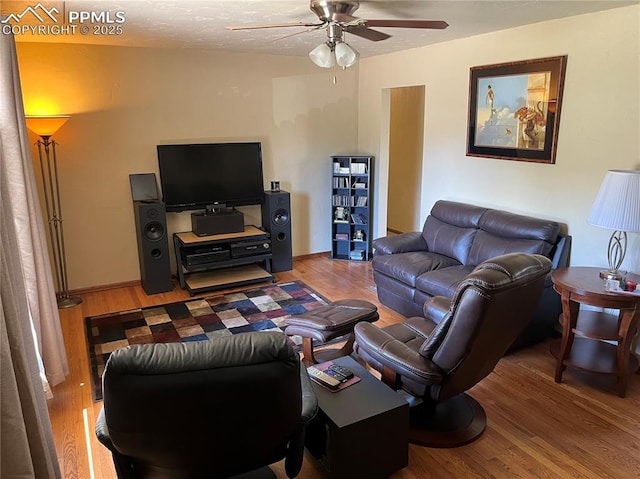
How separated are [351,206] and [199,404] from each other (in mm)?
4432

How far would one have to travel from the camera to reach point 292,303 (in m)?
4.50

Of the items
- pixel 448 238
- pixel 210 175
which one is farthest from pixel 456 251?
pixel 210 175

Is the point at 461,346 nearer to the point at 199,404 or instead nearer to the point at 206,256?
the point at 199,404

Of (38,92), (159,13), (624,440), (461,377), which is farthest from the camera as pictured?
(38,92)

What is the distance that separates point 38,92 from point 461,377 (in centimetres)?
436

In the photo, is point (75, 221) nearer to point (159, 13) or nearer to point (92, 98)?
point (92, 98)

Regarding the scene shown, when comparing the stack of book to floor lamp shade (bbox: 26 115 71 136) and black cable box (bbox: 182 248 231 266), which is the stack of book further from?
floor lamp shade (bbox: 26 115 71 136)

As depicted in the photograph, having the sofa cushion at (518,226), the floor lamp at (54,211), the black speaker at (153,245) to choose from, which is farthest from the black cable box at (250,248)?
the sofa cushion at (518,226)

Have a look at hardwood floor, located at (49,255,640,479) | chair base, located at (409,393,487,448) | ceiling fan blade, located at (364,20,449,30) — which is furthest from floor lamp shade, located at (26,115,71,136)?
chair base, located at (409,393,487,448)

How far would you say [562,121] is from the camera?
11.9 ft

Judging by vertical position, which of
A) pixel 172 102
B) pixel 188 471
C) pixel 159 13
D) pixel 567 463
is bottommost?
pixel 567 463

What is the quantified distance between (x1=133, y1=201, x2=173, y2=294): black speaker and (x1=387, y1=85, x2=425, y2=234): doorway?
3.38 meters

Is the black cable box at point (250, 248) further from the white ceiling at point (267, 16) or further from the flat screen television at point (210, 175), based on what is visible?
the white ceiling at point (267, 16)

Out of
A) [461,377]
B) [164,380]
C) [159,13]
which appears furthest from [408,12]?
[164,380]
